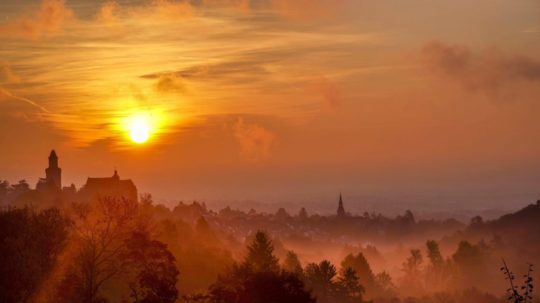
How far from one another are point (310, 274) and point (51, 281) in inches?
3321

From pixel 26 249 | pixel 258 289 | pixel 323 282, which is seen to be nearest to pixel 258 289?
pixel 258 289

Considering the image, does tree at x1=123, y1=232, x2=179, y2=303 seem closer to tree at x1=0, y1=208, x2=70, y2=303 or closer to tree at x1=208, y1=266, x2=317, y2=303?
tree at x1=208, y1=266, x2=317, y2=303

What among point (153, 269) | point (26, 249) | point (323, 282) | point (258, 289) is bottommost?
point (258, 289)

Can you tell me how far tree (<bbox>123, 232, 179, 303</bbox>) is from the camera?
218 feet

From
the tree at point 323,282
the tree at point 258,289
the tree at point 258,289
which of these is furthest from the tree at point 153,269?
the tree at point 323,282

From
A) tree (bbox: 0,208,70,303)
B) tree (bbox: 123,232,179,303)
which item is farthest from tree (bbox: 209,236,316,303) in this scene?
tree (bbox: 0,208,70,303)

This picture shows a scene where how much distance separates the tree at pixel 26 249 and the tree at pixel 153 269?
7.79 metres

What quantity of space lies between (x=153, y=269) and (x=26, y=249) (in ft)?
39.9

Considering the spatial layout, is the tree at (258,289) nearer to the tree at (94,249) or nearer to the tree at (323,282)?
the tree at (94,249)

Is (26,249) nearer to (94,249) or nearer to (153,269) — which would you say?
(94,249)

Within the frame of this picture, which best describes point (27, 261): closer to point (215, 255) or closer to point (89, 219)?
point (89, 219)

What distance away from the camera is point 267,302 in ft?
227

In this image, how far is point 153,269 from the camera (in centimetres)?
6888

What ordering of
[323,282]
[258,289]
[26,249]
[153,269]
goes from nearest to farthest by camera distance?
1. [153,269]
2. [258,289]
3. [26,249]
4. [323,282]
